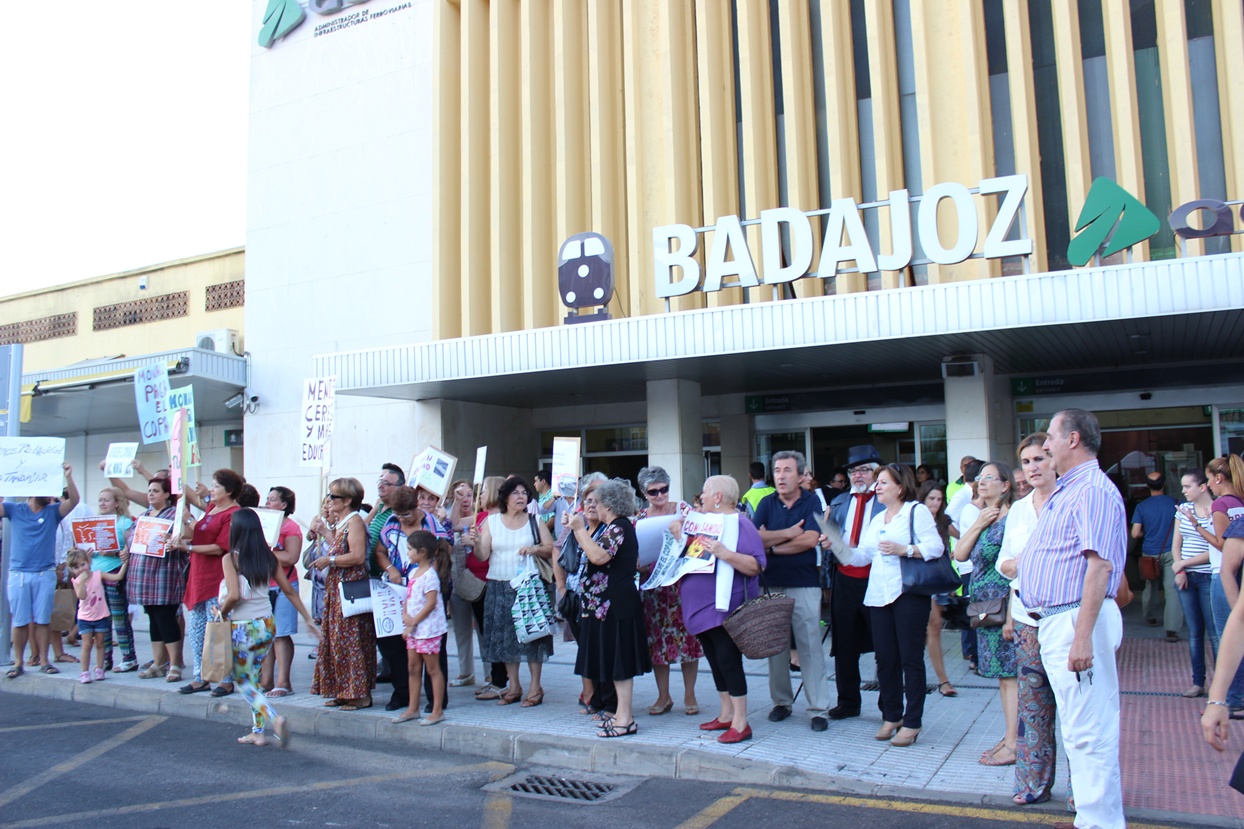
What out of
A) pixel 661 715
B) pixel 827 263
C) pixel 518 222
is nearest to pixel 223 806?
pixel 661 715

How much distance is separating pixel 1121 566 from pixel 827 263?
24.8ft

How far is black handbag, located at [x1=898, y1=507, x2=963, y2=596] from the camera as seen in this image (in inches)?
232

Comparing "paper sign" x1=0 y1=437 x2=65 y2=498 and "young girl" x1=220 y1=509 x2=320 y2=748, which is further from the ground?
"paper sign" x1=0 y1=437 x2=65 y2=498

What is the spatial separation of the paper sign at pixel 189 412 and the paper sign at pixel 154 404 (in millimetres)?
94

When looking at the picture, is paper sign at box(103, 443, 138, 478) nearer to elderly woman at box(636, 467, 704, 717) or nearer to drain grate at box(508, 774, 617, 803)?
elderly woman at box(636, 467, 704, 717)

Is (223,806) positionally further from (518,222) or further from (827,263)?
(518,222)

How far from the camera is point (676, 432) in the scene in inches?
544

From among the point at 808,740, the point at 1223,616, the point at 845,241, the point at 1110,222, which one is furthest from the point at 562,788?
the point at 1110,222

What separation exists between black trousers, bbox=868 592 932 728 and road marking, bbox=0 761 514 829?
2523mm

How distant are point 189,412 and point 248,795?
4.68 metres

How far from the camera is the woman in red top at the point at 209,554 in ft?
25.7

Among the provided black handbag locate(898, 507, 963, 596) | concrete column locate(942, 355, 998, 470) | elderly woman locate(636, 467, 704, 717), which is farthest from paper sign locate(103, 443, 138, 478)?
concrete column locate(942, 355, 998, 470)

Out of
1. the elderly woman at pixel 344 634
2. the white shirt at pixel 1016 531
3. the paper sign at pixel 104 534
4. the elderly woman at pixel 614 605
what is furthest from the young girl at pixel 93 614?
the white shirt at pixel 1016 531

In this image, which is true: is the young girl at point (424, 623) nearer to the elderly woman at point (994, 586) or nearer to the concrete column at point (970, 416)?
the elderly woman at point (994, 586)
